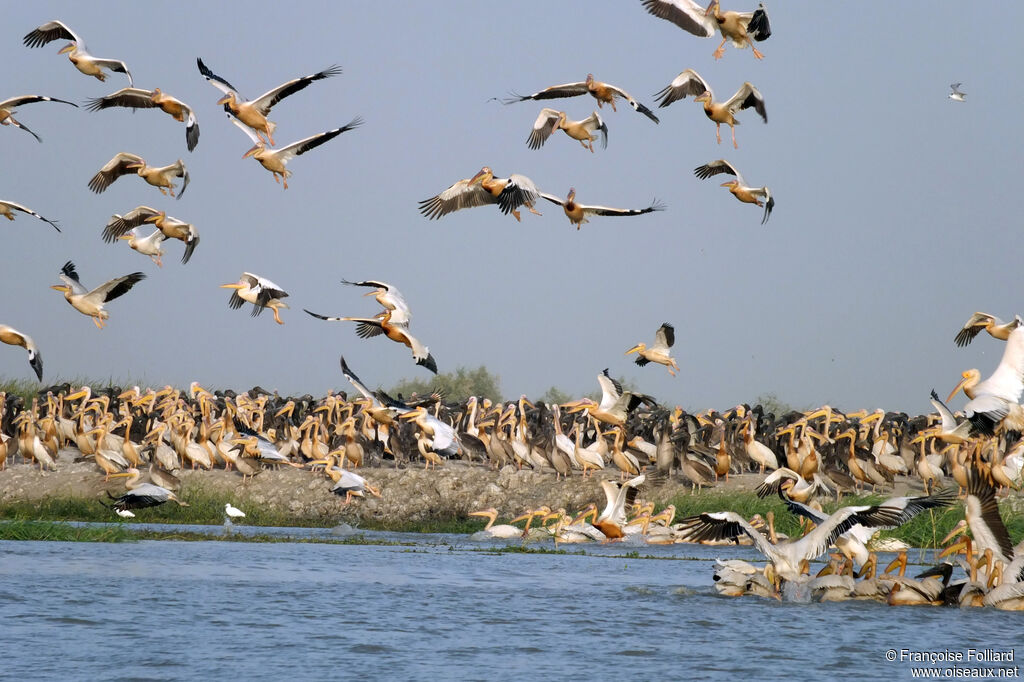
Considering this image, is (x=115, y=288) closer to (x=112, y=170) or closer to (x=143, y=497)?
(x=112, y=170)

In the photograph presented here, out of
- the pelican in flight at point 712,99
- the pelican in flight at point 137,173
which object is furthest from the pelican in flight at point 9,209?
the pelican in flight at point 712,99

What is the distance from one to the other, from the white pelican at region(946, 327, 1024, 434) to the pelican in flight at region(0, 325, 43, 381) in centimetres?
1121

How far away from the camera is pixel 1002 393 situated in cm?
1308

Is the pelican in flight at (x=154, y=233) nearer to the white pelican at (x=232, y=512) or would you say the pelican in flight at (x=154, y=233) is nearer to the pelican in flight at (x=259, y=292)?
the pelican in flight at (x=259, y=292)

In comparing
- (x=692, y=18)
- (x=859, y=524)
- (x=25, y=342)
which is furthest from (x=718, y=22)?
(x=25, y=342)

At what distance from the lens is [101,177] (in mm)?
16406

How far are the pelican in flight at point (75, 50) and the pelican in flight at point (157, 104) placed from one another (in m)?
0.34

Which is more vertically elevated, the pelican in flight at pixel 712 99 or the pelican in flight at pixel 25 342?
the pelican in flight at pixel 712 99

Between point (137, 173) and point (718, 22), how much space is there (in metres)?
7.10

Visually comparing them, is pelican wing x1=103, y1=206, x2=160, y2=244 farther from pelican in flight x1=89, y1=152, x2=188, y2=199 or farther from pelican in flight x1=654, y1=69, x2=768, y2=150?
pelican in flight x1=654, y1=69, x2=768, y2=150

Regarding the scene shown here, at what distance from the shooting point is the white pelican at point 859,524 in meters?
11.1

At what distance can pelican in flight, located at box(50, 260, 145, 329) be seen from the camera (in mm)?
16484

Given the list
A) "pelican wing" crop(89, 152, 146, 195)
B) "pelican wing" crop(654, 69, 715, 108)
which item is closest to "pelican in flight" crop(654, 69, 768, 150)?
"pelican wing" crop(654, 69, 715, 108)

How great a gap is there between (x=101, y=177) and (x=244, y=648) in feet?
25.7
